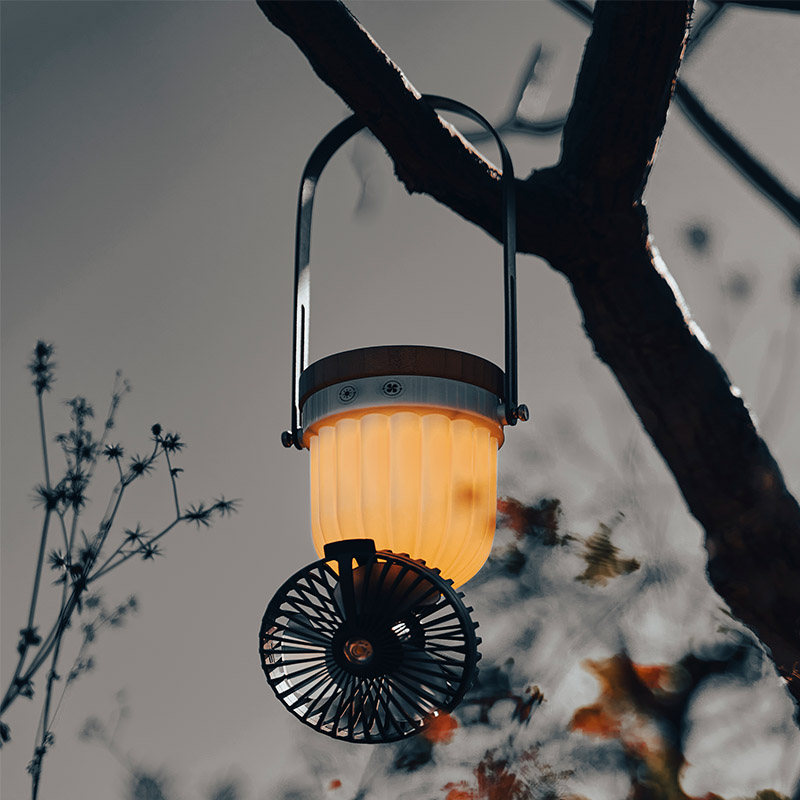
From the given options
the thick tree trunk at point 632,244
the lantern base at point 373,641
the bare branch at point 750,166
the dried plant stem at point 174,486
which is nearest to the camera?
the lantern base at point 373,641

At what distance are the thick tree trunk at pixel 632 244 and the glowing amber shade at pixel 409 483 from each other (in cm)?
35

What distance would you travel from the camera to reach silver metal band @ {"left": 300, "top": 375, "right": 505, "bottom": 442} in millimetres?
557

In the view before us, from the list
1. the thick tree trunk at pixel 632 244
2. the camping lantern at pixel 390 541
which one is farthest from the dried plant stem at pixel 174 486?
the camping lantern at pixel 390 541

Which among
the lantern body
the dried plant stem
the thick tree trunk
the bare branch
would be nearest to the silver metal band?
the lantern body

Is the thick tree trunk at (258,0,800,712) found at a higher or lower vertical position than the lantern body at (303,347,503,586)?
higher

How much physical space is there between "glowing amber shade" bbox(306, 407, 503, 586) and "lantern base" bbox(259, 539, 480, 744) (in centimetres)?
2

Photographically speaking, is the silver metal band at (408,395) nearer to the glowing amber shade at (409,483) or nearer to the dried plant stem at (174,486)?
the glowing amber shade at (409,483)

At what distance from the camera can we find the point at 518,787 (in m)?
0.93

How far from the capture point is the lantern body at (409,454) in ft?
1.82

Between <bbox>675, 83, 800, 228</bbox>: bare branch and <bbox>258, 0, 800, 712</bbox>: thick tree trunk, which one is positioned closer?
<bbox>258, 0, 800, 712</bbox>: thick tree trunk

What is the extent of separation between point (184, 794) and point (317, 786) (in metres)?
0.34

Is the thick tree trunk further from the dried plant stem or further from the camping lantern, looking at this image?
the dried plant stem

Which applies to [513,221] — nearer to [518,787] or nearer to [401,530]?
[401,530]

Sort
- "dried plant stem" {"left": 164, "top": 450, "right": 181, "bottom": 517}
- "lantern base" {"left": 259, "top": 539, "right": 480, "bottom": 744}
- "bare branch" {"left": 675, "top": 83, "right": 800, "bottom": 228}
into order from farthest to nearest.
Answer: "dried plant stem" {"left": 164, "top": 450, "right": 181, "bottom": 517} < "bare branch" {"left": 675, "top": 83, "right": 800, "bottom": 228} < "lantern base" {"left": 259, "top": 539, "right": 480, "bottom": 744}
